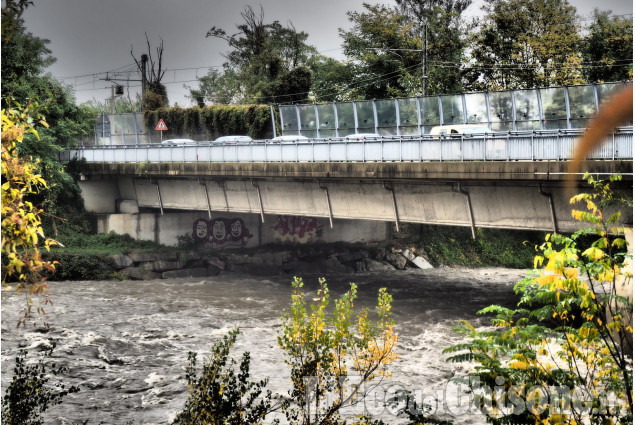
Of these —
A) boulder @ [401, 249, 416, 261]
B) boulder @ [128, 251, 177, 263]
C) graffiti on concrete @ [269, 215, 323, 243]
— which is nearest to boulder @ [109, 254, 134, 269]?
boulder @ [128, 251, 177, 263]

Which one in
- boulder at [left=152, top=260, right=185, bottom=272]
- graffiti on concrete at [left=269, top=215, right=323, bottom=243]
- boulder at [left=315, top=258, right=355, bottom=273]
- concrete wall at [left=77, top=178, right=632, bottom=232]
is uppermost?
concrete wall at [left=77, top=178, right=632, bottom=232]

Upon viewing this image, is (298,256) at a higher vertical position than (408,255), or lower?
higher

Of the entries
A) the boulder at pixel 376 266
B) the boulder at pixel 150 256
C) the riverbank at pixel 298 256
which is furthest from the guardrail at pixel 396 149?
the boulder at pixel 376 266

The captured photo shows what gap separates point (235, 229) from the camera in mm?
44281

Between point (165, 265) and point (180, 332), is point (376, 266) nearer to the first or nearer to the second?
point (165, 265)

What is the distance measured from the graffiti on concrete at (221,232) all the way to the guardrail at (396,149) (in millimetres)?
5979

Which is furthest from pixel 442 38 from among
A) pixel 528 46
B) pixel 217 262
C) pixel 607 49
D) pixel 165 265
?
pixel 165 265

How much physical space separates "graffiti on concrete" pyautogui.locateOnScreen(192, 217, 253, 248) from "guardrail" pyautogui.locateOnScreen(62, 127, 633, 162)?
598cm

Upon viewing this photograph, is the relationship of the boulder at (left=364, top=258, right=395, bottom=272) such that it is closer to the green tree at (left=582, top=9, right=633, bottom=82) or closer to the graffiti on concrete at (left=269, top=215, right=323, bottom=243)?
the graffiti on concrete at (left=269, top=215, right=323, bottom=243)

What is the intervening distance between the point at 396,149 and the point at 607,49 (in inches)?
886

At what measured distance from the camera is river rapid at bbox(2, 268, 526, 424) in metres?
16.4

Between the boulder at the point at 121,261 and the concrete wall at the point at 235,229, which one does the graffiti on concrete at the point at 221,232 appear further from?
the boulder at the point at 121,261

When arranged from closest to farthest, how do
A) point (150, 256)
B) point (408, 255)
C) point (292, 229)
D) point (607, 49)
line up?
point (150, 256)
point (607, 49)
point (408, 255)
point (292, 229)

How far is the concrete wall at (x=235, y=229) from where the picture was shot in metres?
41.6
